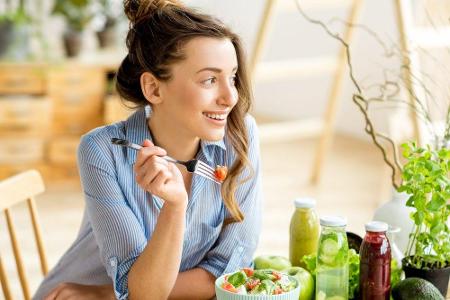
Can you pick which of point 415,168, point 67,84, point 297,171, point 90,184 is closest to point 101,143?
point 90,184

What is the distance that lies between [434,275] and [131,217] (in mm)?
620

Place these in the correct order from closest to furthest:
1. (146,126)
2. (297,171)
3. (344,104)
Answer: (146,126) < (297,171) < (344,104)

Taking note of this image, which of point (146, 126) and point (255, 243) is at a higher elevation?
point (146, 126)

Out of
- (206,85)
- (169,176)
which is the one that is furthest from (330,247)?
(206,85)

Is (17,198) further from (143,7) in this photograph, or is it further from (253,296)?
(253,296)

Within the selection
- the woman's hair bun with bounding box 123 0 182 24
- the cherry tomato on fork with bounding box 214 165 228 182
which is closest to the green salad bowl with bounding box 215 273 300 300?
the cherry tomato on fork with bounding box 214 165 228 182

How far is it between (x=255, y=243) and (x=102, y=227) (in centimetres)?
36

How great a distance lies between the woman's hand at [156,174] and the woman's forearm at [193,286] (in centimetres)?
28

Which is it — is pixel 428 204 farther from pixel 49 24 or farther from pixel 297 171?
pixel 49 24

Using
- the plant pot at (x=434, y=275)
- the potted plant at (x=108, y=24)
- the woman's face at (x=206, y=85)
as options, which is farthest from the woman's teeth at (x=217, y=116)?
the potted plant at (x=108, y=24)

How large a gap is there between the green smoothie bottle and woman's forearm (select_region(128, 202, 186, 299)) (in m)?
0.25

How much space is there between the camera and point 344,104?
598 cm

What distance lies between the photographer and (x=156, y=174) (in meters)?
1.65

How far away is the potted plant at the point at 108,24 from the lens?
5.28 meters
